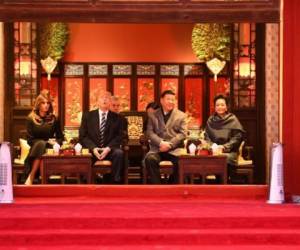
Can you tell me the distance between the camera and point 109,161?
33.6ft

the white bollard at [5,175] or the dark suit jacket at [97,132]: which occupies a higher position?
the dark suit jacket at [97,132]

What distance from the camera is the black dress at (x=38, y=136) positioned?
35.7 ft

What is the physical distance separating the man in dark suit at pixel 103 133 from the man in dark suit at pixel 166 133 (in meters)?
0.42

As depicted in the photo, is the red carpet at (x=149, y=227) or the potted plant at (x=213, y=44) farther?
the potted plant at (x=213, y=44)

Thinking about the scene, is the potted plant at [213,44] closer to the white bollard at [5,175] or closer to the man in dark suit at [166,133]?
the man in dark suit at [166,133]

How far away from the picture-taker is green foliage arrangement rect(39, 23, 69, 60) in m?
13.3

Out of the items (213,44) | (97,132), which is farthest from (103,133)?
(213,44)

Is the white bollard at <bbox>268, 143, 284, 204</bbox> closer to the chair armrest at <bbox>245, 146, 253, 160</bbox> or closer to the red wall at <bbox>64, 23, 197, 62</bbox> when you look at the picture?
the chair armrest at <bbox>245, 146, 253, 160</bbox>

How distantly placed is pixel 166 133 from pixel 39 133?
74.2 inches

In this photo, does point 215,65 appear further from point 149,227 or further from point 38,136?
point 149,227

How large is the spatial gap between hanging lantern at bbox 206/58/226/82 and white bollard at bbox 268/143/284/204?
4.66 metres

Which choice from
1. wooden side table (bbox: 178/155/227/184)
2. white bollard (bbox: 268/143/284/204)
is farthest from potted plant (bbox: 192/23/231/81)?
white bollard (bbox: 268/143/284/204)

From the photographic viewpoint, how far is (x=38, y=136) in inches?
432

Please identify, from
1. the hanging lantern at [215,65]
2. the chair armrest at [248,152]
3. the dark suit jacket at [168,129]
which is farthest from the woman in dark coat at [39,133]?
the hanging lantern at [215,65]
